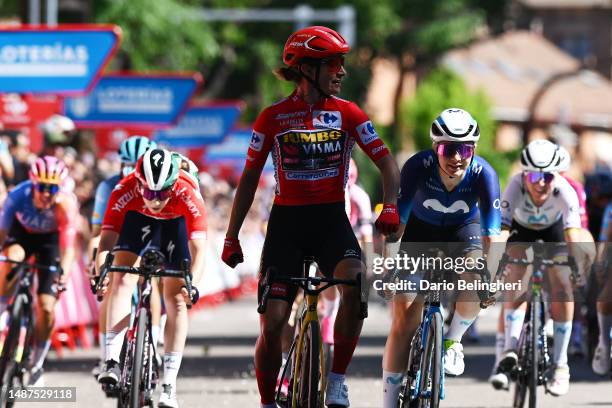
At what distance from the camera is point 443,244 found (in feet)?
31.4

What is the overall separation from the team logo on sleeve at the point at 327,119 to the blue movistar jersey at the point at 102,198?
3806 millimetres

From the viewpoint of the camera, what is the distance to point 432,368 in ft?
29.2

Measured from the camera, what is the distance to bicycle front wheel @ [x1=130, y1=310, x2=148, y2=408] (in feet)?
30.9

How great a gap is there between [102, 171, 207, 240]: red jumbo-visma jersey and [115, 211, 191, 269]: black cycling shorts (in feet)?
0.24

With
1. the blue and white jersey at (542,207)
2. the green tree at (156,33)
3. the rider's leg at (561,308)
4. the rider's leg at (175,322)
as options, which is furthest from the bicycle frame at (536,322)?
the green tree at (156,33)

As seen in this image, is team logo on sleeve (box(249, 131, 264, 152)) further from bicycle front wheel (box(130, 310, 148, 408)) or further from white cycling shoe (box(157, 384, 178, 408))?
white cycling shoe (box(157, 384, 178, 408))

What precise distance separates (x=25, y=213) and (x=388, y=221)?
4.47 metres

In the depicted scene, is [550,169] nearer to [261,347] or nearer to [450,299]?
[450,299]

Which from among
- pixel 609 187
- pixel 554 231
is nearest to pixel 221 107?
pixel 609 187

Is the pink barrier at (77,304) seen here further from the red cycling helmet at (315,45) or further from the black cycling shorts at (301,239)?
the red cycling helmet at (315,45)

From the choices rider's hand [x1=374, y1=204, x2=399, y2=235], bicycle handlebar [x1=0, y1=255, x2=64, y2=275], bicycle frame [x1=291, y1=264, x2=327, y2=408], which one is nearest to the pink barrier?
bicycle handlebar [x1=0, y1=255, x2=64, y2=275]

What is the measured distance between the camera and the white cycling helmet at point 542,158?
11.5m

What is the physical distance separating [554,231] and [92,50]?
310 inches

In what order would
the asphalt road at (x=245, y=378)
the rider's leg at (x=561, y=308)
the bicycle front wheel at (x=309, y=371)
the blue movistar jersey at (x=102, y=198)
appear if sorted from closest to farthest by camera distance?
the bicycle front wheel at (x=309, y=371) < the rider's leg at (x=561, y=308) < the blue movistar jersey at (x=102, y=198) < the asphalt road at (x=245, y=378)
